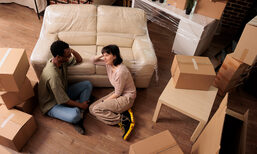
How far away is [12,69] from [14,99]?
37 centimetres

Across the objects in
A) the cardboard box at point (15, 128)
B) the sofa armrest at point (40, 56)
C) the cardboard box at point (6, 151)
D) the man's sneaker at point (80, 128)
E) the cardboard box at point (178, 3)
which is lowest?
the cardboard box at point (6, 151)

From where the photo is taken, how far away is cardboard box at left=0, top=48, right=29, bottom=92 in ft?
5.57

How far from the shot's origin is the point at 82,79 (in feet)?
8.02

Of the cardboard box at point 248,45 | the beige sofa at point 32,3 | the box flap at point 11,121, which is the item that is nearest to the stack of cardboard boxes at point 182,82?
the cardboard box at point 248,45

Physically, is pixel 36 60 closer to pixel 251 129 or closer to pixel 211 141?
pixel 211 141

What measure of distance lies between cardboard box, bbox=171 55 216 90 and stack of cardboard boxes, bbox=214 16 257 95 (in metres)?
0.45

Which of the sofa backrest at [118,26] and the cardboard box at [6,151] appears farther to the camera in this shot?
the sofa backrest at [118,26]

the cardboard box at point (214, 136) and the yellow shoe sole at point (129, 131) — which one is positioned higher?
the cardboard box at point (214, 136)

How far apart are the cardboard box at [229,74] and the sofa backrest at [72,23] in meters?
1.67

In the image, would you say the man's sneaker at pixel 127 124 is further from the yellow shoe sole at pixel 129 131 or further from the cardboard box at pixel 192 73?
the cardboard box at pixel 192 73

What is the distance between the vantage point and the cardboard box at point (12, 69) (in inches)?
66.8

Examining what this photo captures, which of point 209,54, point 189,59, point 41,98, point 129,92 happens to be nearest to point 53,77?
point 41,98

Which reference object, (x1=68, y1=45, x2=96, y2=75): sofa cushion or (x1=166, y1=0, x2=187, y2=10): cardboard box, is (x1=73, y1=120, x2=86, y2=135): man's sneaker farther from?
(x1=166, y1=0, x2=187, y2=10): cardboard box

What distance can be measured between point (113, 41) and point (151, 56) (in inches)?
22.0
